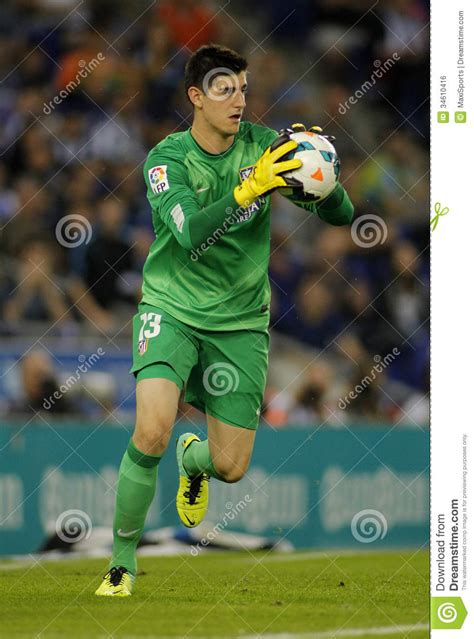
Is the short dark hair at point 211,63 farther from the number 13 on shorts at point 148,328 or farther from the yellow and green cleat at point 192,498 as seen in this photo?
the yellow and green cleat at point 192,498

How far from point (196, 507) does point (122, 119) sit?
268 inches

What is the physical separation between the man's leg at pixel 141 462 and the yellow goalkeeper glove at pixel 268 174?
3.58ft

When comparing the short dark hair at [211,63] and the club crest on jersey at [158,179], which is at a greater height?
the short dark hair at [211,63]

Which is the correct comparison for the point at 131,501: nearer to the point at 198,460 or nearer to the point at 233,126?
the point at 198,460

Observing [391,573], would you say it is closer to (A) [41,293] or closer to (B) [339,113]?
(A) [41,293]

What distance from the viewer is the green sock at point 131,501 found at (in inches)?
264

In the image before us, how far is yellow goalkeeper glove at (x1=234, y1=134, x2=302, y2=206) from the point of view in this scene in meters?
6.18

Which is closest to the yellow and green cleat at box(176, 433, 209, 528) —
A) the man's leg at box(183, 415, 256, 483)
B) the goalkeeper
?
the goalkeeper

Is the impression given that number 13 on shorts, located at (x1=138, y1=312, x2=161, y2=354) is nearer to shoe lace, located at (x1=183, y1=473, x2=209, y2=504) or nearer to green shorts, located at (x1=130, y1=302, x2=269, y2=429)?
green shorts, located at (x1=130, y1=302, x2=269, y2=429)

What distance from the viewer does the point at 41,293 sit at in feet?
37.6
